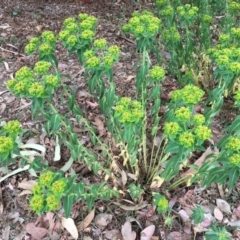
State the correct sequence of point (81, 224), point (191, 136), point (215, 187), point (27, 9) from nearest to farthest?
point (191, 136) < point (81, 224) < point (215, 187) < point (27, 9)

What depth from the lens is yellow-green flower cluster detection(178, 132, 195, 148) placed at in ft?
5.18

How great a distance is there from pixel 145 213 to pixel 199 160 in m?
0.48

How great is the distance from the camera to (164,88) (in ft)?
9.77

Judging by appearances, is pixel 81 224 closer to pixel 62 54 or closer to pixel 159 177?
pixel 159 177

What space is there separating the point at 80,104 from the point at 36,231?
1.01 meters

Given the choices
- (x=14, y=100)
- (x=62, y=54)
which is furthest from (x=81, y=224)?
(x=62, y=54)

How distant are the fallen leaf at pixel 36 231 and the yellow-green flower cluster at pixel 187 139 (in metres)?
1.06

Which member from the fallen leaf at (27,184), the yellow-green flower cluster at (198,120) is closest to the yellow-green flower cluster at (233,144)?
the yellow-green flower cluster at (198,120)

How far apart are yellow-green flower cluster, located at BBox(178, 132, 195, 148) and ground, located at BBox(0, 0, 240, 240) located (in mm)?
798

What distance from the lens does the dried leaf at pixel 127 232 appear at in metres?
2.17

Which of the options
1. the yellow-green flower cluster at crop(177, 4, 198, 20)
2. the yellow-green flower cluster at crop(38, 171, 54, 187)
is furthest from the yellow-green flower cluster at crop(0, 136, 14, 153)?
the yellow-green flower cluster at crop(177, 4, 198, 20)

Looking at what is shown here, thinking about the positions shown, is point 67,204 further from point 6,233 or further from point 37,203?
point 6,233

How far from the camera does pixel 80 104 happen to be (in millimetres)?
2873

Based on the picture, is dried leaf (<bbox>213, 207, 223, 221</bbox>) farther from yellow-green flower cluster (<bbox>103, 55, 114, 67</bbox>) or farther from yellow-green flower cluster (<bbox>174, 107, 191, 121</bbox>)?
yellow-green flower cluster (<bbox>103, 55, 114, 67</bbox>)
